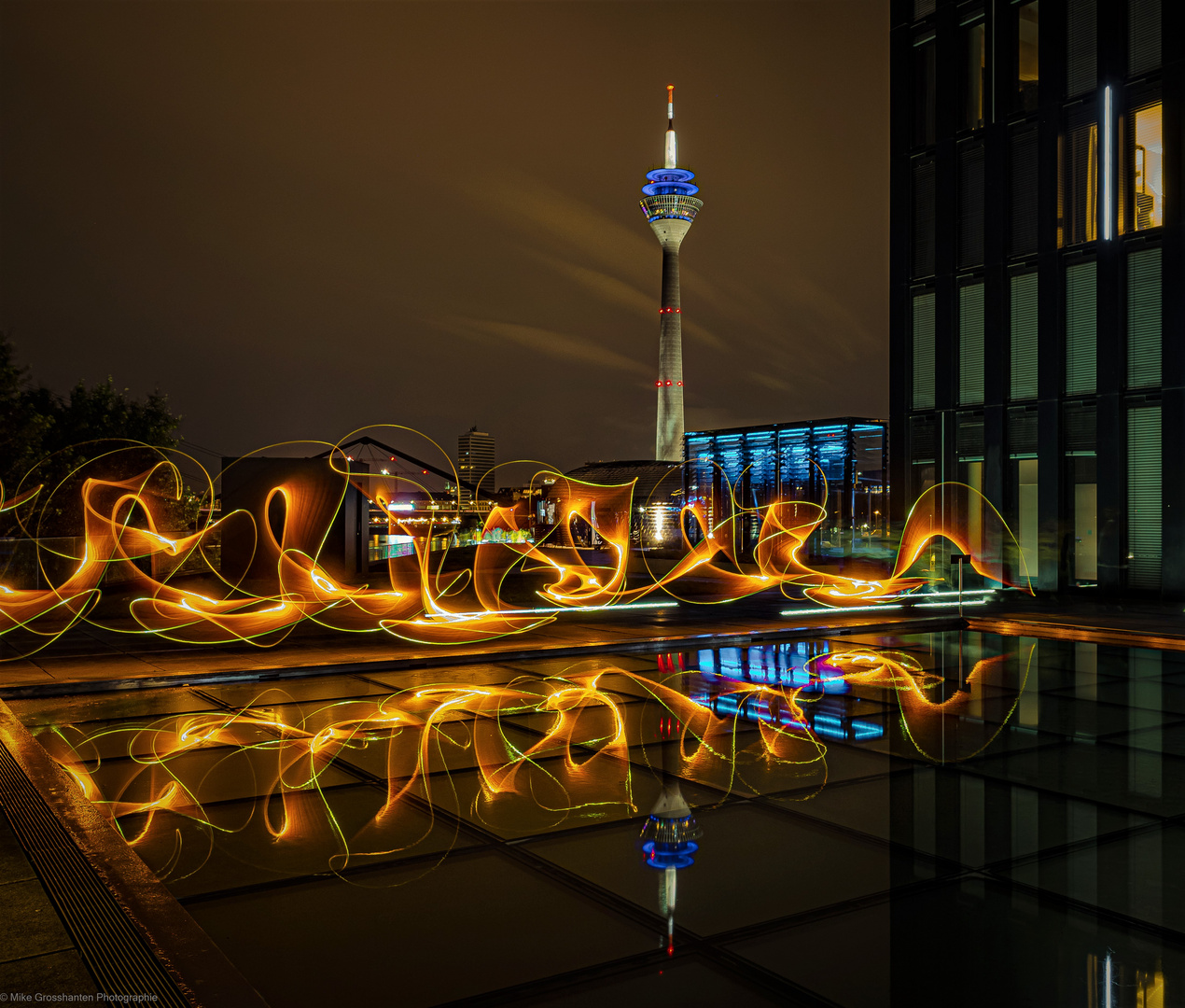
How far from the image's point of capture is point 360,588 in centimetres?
2683

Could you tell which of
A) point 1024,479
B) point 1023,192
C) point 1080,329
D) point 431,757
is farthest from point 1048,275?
point 431,757

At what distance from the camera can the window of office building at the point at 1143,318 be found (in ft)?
87.3

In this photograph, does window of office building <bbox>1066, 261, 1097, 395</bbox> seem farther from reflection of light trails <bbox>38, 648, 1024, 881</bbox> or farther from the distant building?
reflection of light trails <bbox>38, 648, 1024, 881</bbox>

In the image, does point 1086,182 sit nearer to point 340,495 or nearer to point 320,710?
point 340,495

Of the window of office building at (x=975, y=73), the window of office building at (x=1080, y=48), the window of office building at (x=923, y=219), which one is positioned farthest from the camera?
the window of office building at (x=923, y=219)

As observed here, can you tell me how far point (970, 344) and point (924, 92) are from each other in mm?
8578

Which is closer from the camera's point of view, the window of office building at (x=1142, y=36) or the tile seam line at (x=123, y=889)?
the tile seam line at (x=123, y=889)

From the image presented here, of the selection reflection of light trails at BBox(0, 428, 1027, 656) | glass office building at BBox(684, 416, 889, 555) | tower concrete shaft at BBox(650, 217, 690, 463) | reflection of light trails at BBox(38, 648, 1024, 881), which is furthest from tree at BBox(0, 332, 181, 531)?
tower concrete shaft at BBox(650, 217, 690, 463)

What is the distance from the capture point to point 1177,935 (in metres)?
4.93

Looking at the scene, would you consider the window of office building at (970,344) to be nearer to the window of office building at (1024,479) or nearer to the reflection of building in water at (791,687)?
the window of office building at (1024,479)

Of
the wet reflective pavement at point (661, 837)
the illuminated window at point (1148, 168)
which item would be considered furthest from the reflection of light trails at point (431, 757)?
the illuminated window at point (1148, 168)

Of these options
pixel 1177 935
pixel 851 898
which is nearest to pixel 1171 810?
pixel 1177 935

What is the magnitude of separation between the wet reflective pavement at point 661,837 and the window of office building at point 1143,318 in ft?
59.3

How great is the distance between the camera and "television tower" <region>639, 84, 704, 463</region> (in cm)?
16912
